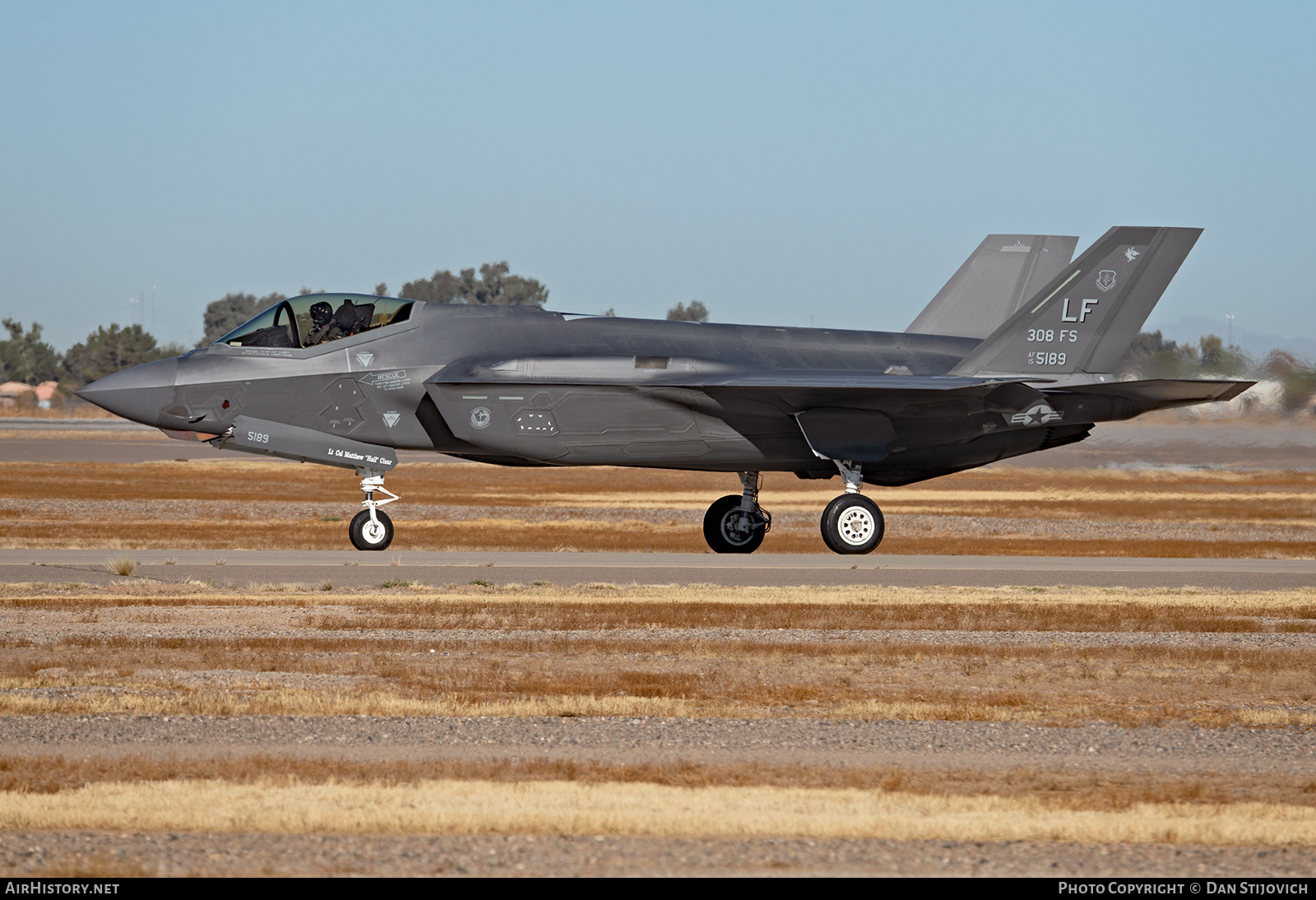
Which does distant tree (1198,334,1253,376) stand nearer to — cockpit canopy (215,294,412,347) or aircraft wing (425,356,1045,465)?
aircraft wing (425,356,1045,465)

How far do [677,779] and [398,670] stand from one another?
3958mm

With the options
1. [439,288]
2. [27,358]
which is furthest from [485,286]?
[27,358]

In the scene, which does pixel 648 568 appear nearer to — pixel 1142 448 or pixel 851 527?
pixel 851 527

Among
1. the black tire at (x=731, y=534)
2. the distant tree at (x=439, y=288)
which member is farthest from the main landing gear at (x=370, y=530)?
the distant tree at (x=439, y=288)

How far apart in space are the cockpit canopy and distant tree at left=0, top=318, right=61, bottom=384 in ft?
442

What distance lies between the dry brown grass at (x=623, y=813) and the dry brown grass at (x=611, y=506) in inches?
658

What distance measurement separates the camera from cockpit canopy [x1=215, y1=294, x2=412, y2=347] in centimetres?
2009

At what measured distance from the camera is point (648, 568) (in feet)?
64.4

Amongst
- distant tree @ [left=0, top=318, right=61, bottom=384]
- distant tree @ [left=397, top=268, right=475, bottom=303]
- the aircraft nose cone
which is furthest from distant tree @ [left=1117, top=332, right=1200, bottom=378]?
distant tree @ [left=0, top=318, right=61, bottom=384]

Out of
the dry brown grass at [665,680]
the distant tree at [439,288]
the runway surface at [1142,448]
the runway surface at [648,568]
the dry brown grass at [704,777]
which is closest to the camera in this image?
the dry brown grass at [704,777]

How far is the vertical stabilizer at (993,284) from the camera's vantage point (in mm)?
23859

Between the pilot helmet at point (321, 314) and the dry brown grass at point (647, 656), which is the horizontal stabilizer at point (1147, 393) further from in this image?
the pilot helmet at point (321, 314)

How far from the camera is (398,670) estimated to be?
34.5 feet

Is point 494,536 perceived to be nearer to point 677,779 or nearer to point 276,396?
point 276,396
